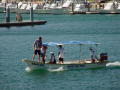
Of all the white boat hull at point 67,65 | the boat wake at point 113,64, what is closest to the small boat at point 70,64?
the white boat hull at point 67,65

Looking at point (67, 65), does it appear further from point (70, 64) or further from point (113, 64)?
point (113, 64)

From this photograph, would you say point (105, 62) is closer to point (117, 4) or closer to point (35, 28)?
point (35, 28)

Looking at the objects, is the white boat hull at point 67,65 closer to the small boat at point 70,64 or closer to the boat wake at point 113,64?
the small boat at point 70,64

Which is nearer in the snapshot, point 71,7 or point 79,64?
point 79,64

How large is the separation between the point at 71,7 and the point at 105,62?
415ft

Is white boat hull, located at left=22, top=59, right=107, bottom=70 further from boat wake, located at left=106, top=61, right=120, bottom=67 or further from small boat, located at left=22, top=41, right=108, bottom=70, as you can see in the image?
boat wake, located at left=106, top=61, right=120, bottom=67

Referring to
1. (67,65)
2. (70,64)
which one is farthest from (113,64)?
(67,65)

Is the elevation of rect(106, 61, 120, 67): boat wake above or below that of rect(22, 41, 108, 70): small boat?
below

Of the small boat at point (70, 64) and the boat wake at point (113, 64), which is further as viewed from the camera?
the boat wake at point (113, 64)

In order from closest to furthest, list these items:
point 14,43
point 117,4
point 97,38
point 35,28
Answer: point 14,43 → point 97,38 → point 35,28 → point 117,4

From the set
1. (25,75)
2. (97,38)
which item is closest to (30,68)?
(25,75)

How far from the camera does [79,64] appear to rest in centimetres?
5128

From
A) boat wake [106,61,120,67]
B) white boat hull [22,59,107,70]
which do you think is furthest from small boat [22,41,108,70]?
boat wake [106,61,120,67]

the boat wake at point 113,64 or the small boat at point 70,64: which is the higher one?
the small boat at point 70,64
